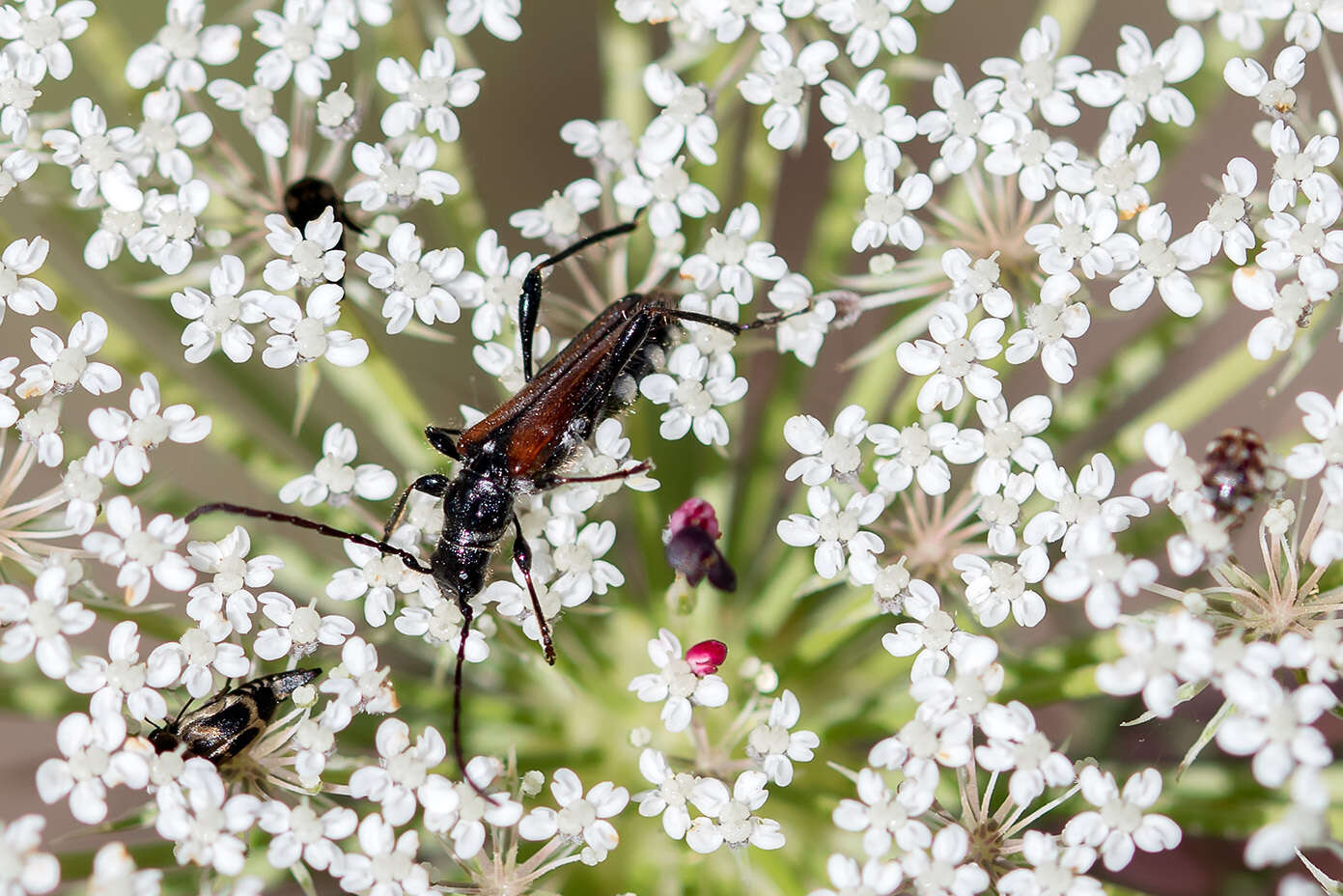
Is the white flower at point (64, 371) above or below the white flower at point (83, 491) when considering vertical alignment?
above

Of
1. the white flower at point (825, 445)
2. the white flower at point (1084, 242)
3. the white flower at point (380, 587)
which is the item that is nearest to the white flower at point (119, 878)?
the white flower at point (380, 587)

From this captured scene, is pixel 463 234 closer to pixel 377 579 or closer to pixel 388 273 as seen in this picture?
pixel 388 273

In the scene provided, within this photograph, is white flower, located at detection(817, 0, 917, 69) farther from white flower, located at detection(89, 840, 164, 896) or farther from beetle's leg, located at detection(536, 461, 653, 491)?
white flower, located at detection(89, 840, 164, 896)

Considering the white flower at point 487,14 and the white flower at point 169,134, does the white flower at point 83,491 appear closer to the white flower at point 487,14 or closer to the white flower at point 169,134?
the white flower at point 169,134

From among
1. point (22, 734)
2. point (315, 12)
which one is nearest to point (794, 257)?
point (315, 12)

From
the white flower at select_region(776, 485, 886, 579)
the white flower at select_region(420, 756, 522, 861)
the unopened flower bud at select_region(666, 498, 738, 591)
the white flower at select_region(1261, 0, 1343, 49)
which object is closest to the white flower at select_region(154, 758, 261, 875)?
the white flower at select_region(420, 756, 522, 861)

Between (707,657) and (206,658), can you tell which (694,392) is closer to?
(707,657)

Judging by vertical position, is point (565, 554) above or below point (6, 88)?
below
